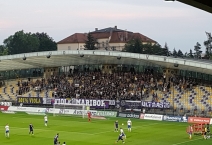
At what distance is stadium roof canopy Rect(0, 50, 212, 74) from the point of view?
2662 inches

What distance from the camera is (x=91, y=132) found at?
5084cm

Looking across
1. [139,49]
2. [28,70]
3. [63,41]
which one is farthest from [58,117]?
[63,41]

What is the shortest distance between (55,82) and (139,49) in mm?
57487

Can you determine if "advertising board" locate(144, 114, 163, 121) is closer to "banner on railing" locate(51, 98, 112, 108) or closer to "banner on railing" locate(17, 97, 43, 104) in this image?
"banner on railing" locate(51, 98, 112, 108)

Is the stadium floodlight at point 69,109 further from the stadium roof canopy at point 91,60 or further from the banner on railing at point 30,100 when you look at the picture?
the stadium roof canopy at point 91,60

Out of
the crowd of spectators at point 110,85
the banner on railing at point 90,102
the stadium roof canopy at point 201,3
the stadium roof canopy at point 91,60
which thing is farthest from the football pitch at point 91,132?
the stadium roof canopy at point 201,3

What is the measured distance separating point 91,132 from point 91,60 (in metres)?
32.1

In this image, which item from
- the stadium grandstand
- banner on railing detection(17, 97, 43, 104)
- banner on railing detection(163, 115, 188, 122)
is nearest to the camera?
banner on railing detection(163, 115, 188, 122)

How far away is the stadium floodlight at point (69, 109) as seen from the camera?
70.7 m

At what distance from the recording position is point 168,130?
52.0m

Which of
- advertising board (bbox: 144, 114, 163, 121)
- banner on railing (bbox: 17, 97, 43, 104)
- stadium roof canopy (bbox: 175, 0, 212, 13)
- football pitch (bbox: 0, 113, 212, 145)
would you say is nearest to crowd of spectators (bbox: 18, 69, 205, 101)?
banner on railing (bbox: 17, 97, 43, 104)

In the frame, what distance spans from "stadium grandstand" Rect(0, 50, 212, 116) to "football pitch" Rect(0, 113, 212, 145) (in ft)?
34.1

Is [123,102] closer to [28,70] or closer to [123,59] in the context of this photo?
[123,59]

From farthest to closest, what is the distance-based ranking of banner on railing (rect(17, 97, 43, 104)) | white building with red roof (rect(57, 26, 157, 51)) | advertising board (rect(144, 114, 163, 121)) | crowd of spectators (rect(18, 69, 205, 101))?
white building with red roof (rect(57, 26, 157, 51)) → banner on railing (rect(17, 97, 43, 104)) → crowd of spectators (rect(18, 69, 205, 101)) → advertising board (rect(144, 114, 163, 121))
